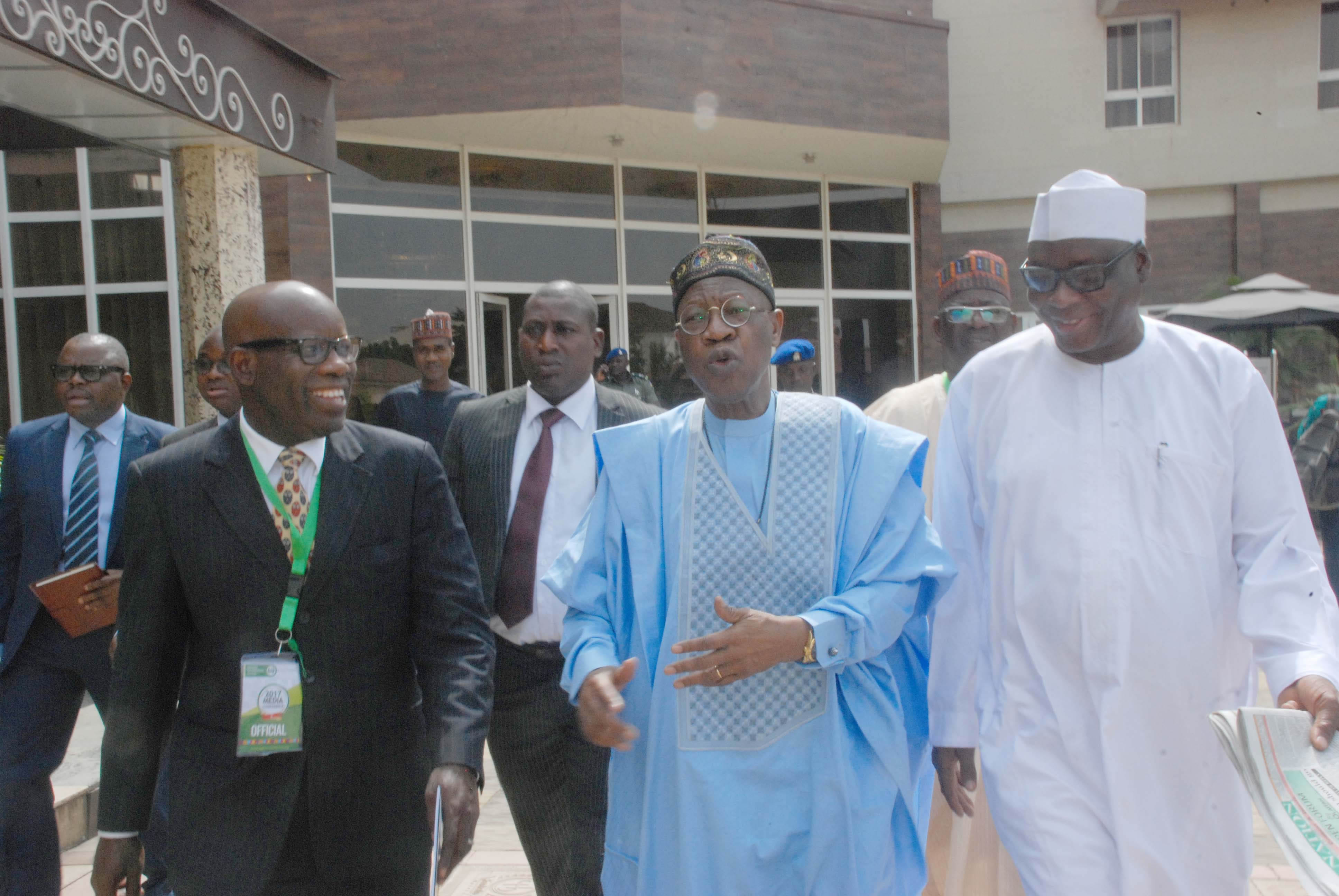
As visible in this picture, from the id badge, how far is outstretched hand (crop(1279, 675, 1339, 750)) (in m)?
2.02

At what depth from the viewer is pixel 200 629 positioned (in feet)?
8.24

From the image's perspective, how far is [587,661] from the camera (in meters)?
2.40

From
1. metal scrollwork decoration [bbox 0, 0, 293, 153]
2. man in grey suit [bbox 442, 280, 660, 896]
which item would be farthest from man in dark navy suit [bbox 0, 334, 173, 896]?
man in grey suit [bbox 442, 280, 660, 896]

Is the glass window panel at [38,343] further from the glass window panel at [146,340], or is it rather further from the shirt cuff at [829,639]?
the shirt cuff at [829,639]

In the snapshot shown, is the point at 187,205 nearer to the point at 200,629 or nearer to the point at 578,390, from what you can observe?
the point at 578,390

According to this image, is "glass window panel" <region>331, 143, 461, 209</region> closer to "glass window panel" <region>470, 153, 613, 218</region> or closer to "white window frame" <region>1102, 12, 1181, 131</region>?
"glass window panel" <region>470, 153, 613, 218</region>

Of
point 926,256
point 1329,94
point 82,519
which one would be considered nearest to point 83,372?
point 82,519

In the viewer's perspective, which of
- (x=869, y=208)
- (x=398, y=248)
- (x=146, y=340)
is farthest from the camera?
(x=869, y=208)

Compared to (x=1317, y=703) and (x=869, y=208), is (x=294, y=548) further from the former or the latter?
Answer: (x=869, y=208)

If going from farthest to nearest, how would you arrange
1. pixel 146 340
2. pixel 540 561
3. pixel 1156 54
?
pixel 1156 54, pixel 146 340, pixel 540 561

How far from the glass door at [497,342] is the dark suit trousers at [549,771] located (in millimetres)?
9070

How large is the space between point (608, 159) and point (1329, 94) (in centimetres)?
1081

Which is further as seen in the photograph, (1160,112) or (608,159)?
(1160,112)

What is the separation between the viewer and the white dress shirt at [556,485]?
12.0 ft
